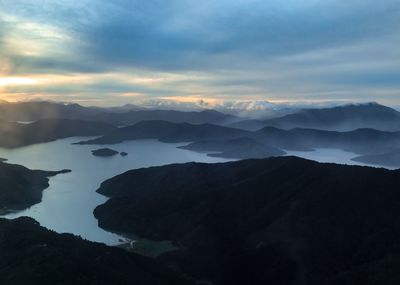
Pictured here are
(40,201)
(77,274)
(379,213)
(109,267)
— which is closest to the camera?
(77,274)

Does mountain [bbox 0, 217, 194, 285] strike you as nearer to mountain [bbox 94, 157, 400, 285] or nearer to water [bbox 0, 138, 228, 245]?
mountain [bbox 94, 157, 400, 285]

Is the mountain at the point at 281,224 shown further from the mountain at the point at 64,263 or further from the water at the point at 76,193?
the mountain at the point at 64,263

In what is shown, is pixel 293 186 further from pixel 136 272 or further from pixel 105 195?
pixel 105 195

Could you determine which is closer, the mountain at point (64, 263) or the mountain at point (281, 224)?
the mountain at point (64, 263)

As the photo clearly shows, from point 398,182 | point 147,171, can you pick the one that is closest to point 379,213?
point 398,182

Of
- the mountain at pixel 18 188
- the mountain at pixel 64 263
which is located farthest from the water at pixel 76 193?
the mountain at pixel 64 263

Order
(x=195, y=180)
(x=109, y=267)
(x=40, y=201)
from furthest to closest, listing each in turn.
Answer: (x=40, y=201) < (x=195, y=180) < (x=109, y=267)

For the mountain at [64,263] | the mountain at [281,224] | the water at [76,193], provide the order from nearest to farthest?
1. the mountain at [64,263]
2. the mountain at [281,224]
3. the water at [76,193]
